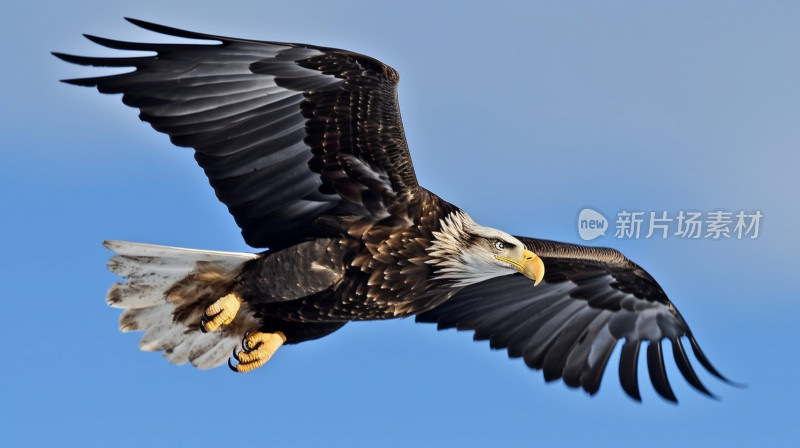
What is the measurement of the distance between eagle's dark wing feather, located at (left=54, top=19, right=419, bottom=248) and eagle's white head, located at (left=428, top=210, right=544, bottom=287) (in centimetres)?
41

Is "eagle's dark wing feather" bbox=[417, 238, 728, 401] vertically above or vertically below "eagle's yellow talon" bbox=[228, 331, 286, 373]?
above

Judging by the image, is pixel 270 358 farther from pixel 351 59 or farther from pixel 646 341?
pixel 646 341

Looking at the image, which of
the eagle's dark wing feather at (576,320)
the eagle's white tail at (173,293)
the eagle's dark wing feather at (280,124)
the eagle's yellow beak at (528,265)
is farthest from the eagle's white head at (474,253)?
the eagle's dark wing feather at (576,320)

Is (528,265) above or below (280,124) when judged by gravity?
below

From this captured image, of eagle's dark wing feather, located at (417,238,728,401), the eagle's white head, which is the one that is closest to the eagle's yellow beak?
the eagle's white head

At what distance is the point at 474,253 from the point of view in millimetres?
8414

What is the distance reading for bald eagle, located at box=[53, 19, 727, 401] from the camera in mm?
7953

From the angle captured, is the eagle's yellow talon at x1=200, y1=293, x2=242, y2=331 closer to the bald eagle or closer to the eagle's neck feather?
the bald eagle

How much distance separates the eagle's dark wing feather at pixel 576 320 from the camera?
10.2 m

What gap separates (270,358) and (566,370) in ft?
9.35

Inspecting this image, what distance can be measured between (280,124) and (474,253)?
1.68 metres

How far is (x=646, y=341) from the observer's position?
1036cm

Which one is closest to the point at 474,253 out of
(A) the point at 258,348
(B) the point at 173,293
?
(A) the point at 258,348

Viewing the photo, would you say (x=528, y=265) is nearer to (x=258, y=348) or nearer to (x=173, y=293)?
(x=258, y=348)
